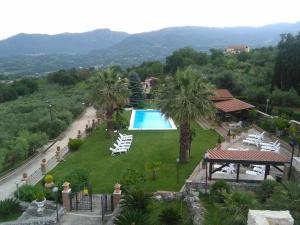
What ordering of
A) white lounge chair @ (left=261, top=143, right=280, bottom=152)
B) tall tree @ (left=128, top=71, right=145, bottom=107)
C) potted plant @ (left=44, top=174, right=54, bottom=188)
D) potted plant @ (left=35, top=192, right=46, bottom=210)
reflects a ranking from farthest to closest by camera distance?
tall tree @ (left=128, top=71, right=145, bottom=107) < white lounge chair @ (left=261, top=143, right=280, bottom=152) < potted plant @ (left=44, top=174, right=54, bottom=188) < potted plant @ (left=35, top=192, right=46, bottom=210)

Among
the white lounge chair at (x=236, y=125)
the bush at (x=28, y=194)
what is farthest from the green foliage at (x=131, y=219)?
the white lounge chair at (x=236, y=125)

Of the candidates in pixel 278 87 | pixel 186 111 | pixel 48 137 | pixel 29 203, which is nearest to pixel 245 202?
pixel 186 111

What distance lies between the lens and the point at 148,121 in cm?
3812

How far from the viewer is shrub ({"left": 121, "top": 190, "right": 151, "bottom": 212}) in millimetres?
15023

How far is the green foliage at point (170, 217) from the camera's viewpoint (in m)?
14.0

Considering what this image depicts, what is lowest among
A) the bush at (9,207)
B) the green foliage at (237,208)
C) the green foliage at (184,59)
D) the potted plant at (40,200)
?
the bush at (9,207)

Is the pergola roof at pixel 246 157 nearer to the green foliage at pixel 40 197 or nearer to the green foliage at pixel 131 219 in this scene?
the green foliage at pixel 131 219

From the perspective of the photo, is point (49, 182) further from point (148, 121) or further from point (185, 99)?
point (148, 121)

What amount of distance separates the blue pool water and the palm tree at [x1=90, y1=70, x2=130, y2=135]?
593cm

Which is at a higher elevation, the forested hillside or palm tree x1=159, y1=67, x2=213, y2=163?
palm tree x1=159, y1=67, x2=213, y2=163

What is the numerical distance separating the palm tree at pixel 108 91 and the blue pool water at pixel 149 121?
593cm

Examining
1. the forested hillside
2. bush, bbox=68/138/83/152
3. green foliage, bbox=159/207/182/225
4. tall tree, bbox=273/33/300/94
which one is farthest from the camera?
tall tree, bbox=273/33/300/94

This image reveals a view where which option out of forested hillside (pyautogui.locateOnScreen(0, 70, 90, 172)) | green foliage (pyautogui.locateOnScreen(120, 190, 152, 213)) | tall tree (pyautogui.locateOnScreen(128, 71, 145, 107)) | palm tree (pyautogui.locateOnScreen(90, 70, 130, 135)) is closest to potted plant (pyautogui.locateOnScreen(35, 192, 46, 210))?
green foliage (pyautogui.locateOnScreen(120, 190, 152, 213))

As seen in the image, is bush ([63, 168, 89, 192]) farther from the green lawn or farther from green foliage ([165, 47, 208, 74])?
green foliage ([165, 47, 208, 74])
